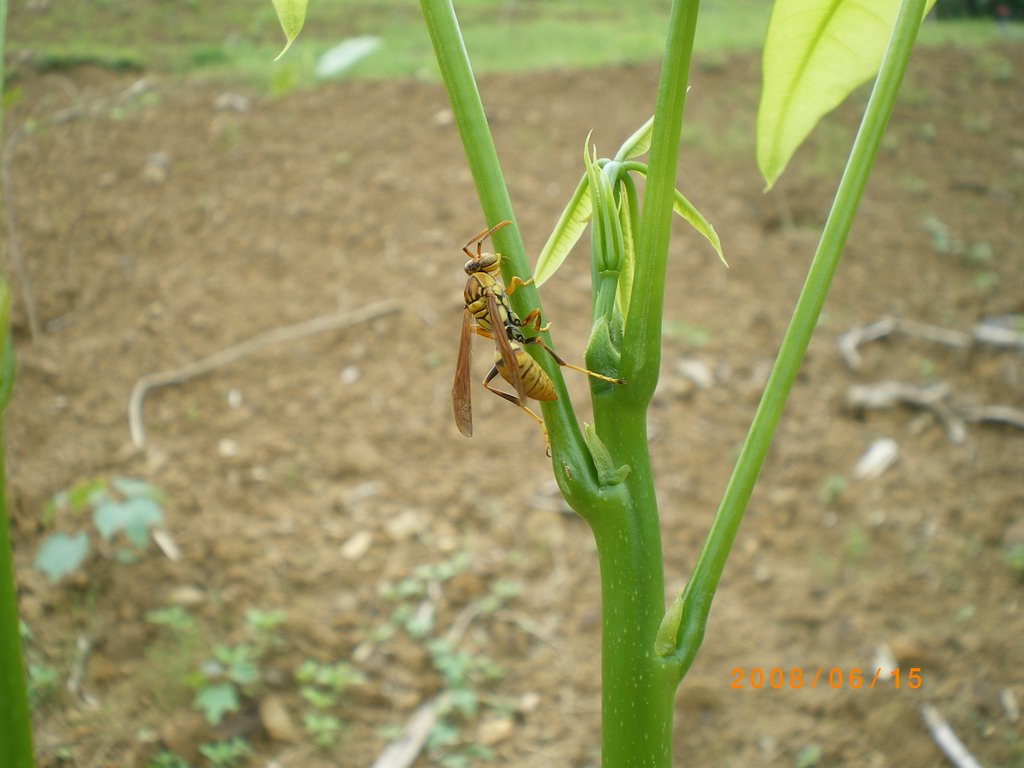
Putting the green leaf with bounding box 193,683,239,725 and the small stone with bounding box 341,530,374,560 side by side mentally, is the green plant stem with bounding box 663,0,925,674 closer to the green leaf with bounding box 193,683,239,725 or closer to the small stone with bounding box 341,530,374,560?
the green leaf with bounding box 193,683,239,725

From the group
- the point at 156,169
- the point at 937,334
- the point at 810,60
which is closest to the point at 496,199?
the point at 810,60

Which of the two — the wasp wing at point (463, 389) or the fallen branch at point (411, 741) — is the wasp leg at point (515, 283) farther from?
the fallen branch at point (411, 741)

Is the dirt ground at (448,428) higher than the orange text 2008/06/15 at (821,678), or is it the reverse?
the dirt ground at (448,428)

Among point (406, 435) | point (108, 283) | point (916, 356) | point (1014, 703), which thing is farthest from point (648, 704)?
point (108, 283)

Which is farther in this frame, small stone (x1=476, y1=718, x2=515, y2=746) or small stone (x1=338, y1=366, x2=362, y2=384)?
small stone (x1=338, y1=366, x2=362, y2=384)

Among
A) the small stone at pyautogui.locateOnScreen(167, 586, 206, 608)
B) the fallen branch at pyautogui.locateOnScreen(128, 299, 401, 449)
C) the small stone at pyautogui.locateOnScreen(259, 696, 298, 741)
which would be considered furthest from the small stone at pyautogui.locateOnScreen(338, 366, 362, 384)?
the small stone at pyautogui.locateOnScreen(259, 696, 298, 741)

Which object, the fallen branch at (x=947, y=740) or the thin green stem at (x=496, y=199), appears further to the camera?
the fallen branch at (x=947, y=740)

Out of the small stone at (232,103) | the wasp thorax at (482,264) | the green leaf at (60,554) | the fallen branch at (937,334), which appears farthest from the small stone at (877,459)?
the small stone at (232,103)
